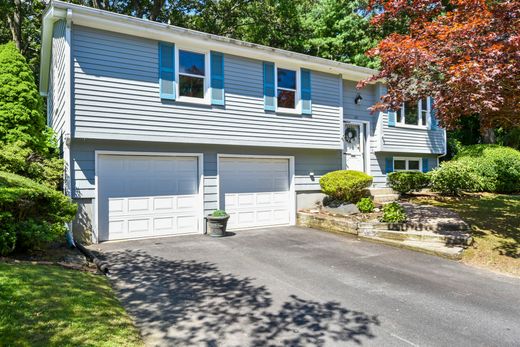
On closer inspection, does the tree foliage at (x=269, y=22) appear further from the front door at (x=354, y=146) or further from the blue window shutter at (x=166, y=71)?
the blue window shutter at (x=166, y=71)

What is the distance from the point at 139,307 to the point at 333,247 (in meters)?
5.11

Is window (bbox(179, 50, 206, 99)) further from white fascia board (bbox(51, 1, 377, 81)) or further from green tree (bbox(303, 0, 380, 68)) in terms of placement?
green tree (bbox(303, 0, 380, 68))

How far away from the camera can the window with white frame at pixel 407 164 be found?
1521 cm

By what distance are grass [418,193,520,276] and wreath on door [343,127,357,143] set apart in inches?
137

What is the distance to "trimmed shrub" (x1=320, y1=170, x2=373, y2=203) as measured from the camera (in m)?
10.8

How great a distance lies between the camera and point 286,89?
1151 centimetres

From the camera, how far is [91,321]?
3.75 meters

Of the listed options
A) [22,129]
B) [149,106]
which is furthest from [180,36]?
[22,129]

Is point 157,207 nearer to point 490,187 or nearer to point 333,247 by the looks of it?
point 333,247

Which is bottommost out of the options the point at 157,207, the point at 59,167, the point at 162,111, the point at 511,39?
the point at 157,207

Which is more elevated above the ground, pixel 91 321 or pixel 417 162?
pixel 417 162

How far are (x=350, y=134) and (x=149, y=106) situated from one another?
26.7 feet

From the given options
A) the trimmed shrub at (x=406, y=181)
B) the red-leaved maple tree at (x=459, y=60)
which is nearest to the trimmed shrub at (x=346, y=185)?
the red-leaved maple tree at (x=459, y=60)

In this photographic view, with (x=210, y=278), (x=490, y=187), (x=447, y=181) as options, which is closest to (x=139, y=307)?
(x=210, y=278)
